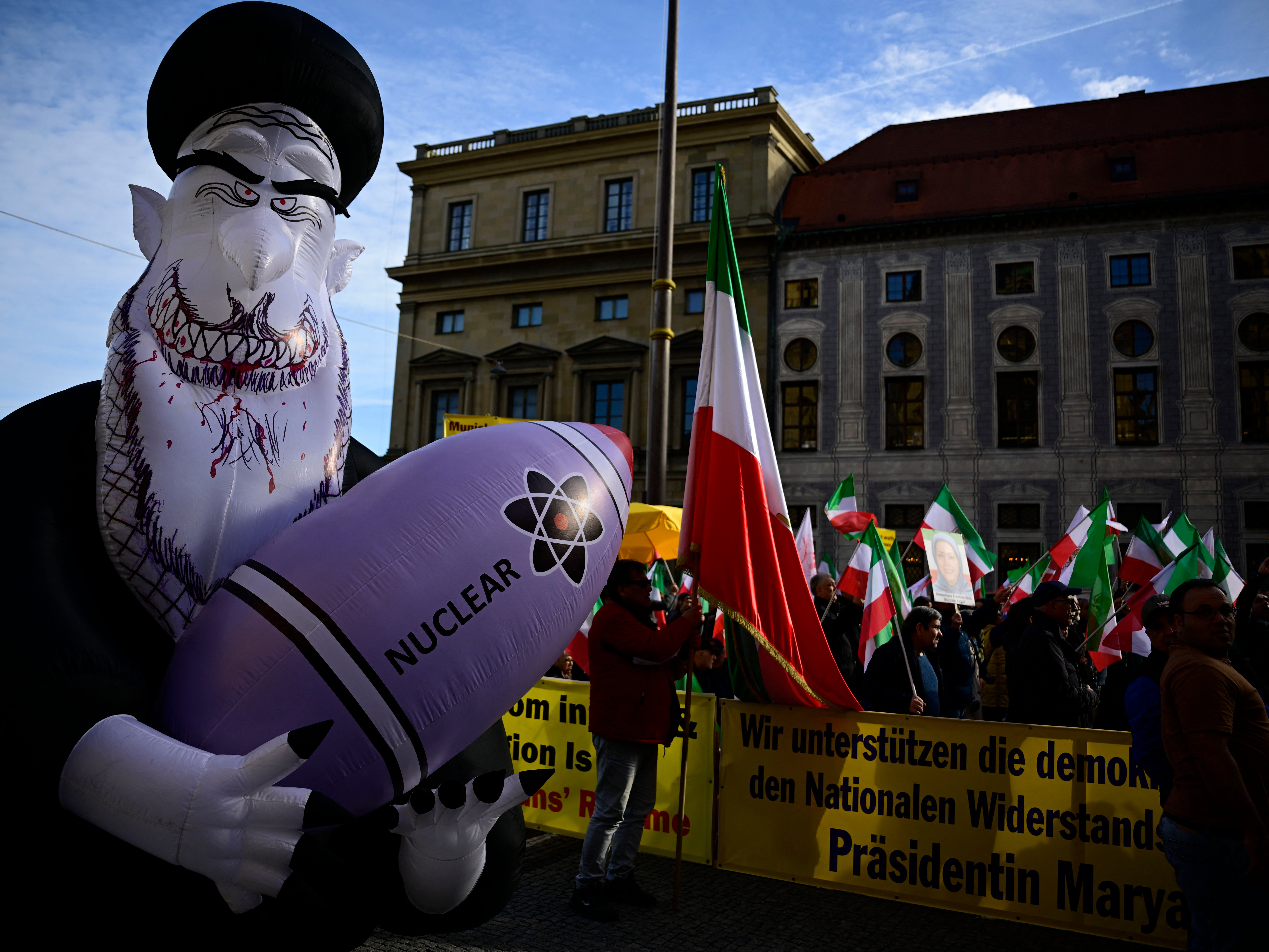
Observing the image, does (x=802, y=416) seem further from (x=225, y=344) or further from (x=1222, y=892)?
(x=225, y=344)

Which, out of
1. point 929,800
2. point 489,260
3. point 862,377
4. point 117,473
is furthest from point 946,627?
point 489,260

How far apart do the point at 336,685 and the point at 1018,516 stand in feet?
88.2

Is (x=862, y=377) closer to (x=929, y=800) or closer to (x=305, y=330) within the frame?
(x=929, y=800)

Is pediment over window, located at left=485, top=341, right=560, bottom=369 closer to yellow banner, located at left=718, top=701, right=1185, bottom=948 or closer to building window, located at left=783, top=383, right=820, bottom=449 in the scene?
building window, located at left=783, top=383, right=820, bottom=449

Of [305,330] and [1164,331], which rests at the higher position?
[1164,331]

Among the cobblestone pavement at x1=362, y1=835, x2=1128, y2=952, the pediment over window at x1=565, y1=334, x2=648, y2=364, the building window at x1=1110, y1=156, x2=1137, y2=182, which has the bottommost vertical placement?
the cobblestone pavement at x1=362, y1=835, x2=1128, y2=952

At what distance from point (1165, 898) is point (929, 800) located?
121 cm

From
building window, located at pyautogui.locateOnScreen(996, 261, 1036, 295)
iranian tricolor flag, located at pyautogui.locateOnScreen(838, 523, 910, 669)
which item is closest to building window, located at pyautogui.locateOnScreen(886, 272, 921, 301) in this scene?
building window, located at pyautogui.locateOnScreen(996, 261, 1036, 295)

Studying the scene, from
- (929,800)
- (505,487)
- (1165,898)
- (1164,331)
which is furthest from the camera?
(1164,331)

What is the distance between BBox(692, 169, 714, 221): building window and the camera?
101 feet

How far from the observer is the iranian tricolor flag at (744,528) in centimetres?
486

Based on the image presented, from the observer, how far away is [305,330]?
240 cm

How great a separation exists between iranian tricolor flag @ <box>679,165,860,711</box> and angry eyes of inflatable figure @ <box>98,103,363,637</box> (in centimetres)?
271

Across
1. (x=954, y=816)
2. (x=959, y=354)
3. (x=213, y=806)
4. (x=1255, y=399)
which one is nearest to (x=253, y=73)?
(x=213, y=806)
